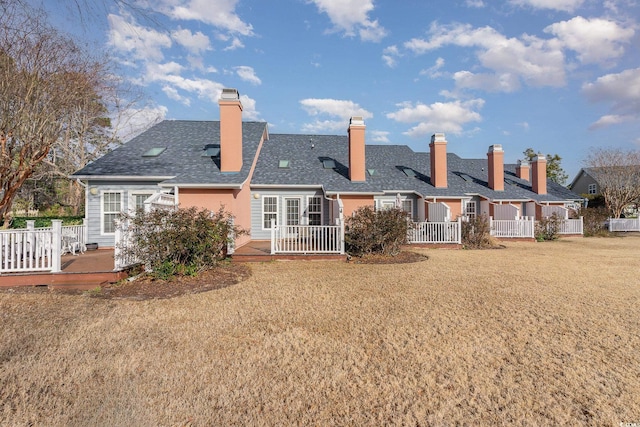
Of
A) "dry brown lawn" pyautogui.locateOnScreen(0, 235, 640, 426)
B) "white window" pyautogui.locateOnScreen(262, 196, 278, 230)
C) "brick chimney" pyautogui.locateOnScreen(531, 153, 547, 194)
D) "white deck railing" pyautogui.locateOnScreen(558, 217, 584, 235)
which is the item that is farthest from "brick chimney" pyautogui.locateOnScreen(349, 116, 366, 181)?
"brick chimney" pyautogui.locateOnScreen(531, 153, 547, 194)

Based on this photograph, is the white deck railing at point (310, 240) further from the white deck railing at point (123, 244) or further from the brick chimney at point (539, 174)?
the brick chimney at point (539, 174)

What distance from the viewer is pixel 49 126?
400 inches

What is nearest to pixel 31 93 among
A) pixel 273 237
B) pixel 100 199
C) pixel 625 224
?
pixel 100 199

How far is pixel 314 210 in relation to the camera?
14.6m

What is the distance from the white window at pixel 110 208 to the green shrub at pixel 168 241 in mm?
6005

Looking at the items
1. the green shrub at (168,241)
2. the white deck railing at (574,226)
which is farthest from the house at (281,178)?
the green shrub at (168,241)

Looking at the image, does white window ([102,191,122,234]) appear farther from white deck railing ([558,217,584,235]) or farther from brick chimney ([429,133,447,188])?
white deck railing ([558,217,584,235])

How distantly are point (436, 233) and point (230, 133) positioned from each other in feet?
31.9

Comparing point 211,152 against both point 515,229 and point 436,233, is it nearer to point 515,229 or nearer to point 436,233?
point 436,233

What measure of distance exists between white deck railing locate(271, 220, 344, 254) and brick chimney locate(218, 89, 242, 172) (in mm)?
3588

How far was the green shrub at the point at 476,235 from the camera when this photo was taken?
44.5ft

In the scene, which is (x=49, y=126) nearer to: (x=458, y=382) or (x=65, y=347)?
(x=65, y=347)

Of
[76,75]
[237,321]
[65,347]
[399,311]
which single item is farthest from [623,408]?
[76,75]

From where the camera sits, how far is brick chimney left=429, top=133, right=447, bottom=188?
1762cm
